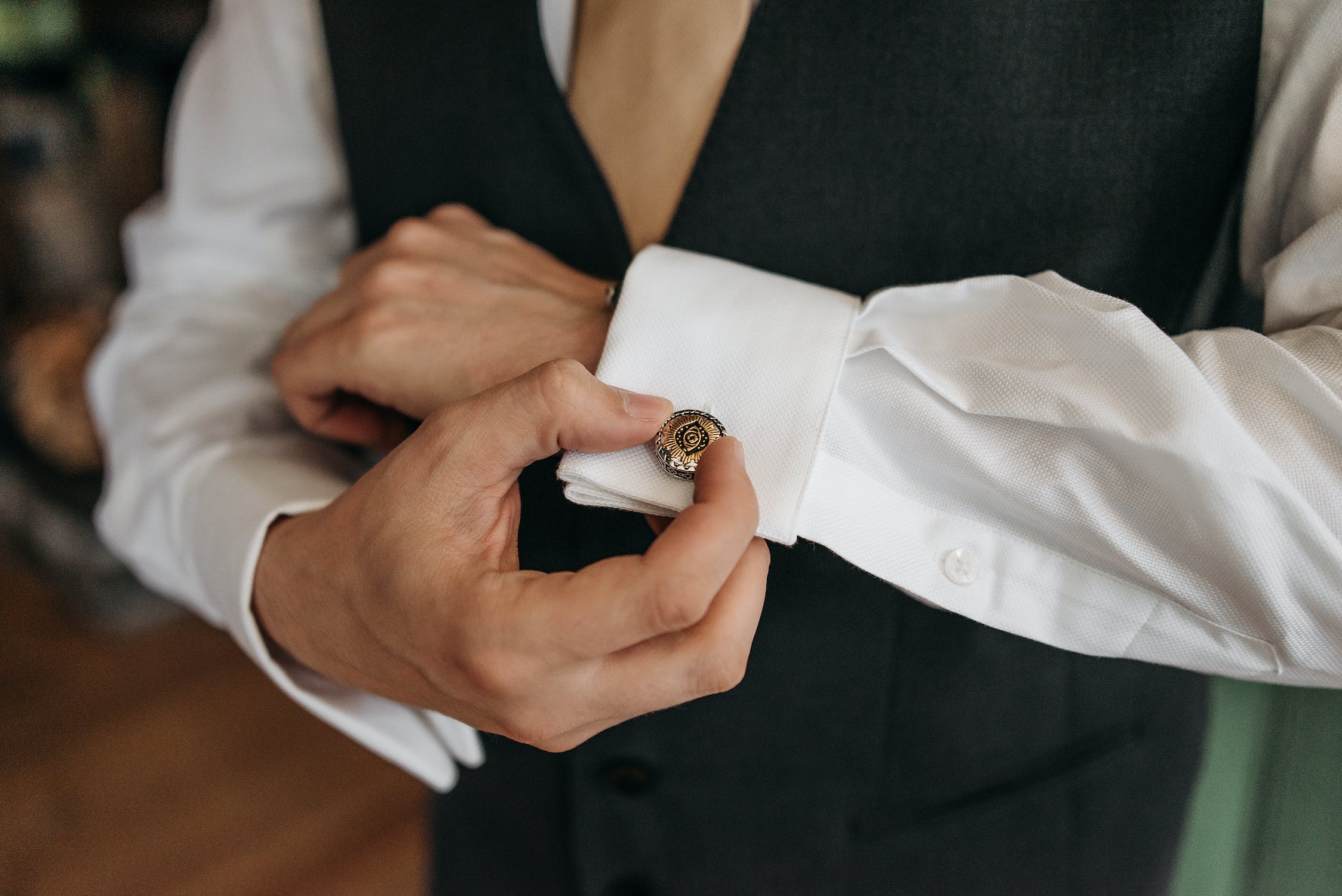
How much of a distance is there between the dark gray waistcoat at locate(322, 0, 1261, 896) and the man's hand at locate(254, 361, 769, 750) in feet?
0.23

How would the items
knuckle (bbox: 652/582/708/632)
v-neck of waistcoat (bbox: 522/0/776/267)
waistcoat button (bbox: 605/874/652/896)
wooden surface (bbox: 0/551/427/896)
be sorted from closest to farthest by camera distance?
1. knuckle (bbox: 652/582/708/632)
2. v-neck of waistcoat (bbox: 522/0/776/267)
3. waistcoat button (bbox: 605/874/652/896)
4. wooden surface (bbox: 0/551/427/896)

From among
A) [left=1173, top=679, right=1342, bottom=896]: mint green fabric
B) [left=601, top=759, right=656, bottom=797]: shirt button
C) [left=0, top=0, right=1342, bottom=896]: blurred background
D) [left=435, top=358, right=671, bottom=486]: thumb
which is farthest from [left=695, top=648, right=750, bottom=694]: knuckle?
[left=0, top=0, right=1342, bottom=896]: blurred background

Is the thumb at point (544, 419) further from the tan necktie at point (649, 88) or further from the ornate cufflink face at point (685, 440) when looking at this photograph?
the tan necktie at point (649, 88)

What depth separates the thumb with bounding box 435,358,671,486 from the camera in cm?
40

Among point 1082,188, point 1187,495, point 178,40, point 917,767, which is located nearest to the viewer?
point 1187,495

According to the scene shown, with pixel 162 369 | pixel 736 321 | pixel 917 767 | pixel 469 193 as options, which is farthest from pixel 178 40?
pixel 917 767

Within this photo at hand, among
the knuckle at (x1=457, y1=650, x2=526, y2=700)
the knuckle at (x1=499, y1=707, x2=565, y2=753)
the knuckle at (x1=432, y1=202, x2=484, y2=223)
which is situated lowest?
the knuckle at (x1=499, y1=707, x2=565, y2=753)

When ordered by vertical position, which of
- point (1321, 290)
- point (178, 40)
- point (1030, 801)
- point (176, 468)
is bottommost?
point (1030, 801)

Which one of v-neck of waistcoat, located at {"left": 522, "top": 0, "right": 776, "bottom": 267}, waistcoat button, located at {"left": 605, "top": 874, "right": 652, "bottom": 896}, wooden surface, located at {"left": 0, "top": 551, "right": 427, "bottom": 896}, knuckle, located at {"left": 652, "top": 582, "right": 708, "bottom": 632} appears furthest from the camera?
wooden surface, located at {"left": 0, "top": 551, "right": 427, "bottom": 896}

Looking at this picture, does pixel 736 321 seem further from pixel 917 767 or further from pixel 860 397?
pixel 917 767

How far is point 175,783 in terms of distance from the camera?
1589 mm

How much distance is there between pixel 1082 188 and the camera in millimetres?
523

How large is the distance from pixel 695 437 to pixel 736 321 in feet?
0.26

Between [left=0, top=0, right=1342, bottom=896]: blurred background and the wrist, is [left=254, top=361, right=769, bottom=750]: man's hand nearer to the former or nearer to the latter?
the wrist
